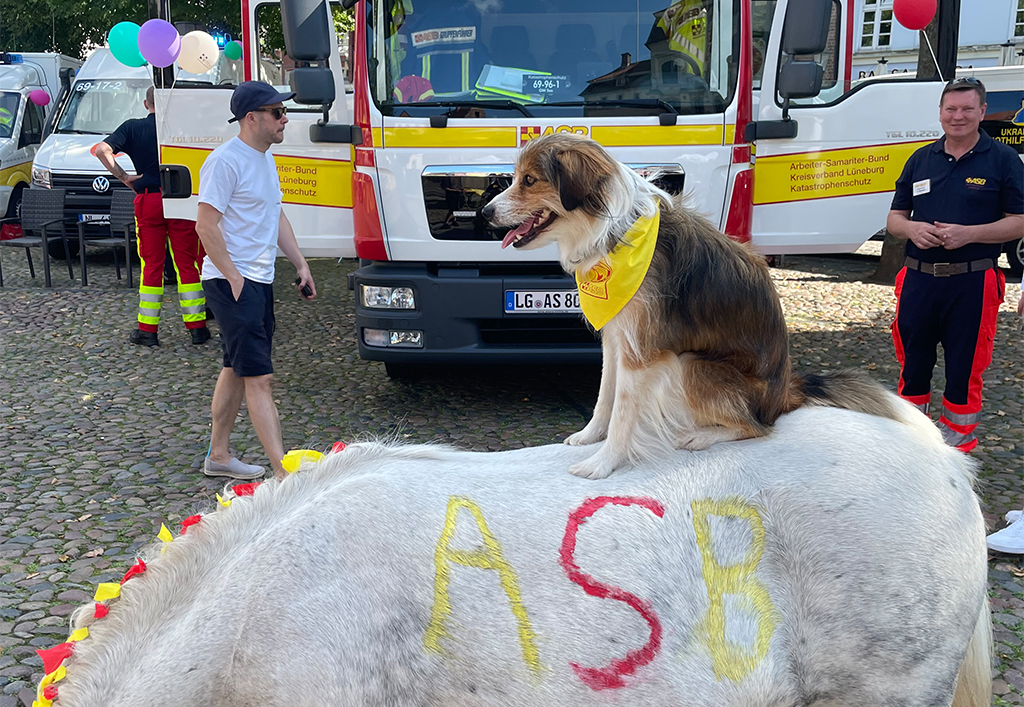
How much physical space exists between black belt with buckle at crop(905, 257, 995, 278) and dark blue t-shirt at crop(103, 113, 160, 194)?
300 inches

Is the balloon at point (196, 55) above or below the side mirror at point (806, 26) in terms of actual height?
above

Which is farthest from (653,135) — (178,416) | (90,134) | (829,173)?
(90,134)

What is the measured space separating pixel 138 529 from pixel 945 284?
180 inches

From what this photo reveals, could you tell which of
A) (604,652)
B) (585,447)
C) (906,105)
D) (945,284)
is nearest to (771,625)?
(604,652)

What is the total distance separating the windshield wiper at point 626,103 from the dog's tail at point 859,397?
12.5 ft

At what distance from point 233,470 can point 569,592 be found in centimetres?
395

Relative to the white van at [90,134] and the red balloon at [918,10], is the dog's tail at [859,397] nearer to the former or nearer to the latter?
the red balloon at [918,10]

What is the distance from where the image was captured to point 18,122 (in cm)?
1642

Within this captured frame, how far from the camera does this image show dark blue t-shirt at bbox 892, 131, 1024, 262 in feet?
16.3

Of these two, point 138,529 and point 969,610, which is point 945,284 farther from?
point 138,529

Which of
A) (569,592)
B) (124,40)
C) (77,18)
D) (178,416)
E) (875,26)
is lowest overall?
(178,416)

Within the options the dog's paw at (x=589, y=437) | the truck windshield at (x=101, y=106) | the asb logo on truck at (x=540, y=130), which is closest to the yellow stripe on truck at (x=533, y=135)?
the asb logo on truck at (x=540, y=130)

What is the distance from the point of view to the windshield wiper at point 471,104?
6227 millimetres

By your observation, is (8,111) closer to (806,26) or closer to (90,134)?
(90,134)
